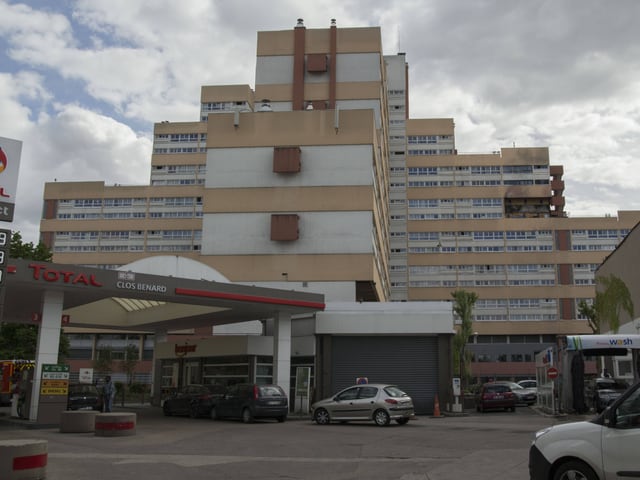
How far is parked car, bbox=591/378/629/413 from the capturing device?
26.9m

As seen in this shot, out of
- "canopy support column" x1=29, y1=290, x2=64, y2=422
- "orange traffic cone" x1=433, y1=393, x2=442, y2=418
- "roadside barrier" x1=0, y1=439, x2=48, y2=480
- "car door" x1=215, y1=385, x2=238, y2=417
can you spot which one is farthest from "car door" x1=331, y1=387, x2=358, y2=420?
"roadside barrier" x1=0, y1=439, x2=48, y2=480

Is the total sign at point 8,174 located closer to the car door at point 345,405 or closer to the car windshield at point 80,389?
the car door at point 345,405

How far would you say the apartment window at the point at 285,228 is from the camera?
4906 cm

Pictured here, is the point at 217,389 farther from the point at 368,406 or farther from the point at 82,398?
the point at 368,406

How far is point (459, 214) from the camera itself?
9294 centimetres

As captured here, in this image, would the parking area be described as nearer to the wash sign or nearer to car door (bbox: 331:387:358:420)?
car door (bbox: 331:387:358:420)

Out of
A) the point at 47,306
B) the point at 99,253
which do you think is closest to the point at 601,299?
the point at 47,306

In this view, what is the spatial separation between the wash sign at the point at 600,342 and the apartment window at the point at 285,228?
2589cm

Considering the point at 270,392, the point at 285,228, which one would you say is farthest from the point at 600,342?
the point at 285,228

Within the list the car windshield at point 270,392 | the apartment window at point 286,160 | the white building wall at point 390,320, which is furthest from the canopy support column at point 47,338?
the apartment window at point 286,160

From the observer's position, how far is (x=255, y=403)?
24812 mm

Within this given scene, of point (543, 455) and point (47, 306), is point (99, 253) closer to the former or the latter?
point (47, 306)

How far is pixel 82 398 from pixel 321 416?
11165mm

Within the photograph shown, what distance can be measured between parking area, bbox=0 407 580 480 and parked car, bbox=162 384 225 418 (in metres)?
4.73
